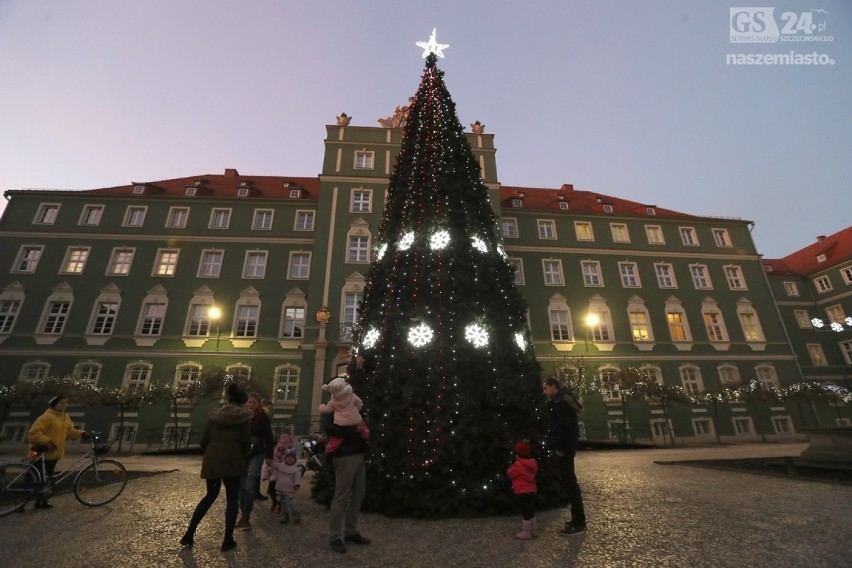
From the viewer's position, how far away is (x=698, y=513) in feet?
17.6

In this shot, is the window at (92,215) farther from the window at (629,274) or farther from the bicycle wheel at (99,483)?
the window at (629,274)

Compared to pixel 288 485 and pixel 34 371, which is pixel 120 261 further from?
pixel 288 485

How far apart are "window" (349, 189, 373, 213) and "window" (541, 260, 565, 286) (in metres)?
12.5

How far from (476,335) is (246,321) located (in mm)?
20893

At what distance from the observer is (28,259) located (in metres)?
24.7

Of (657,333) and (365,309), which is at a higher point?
(657,333)

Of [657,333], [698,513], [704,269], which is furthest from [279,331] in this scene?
[704,269]

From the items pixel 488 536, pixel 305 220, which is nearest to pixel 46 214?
pixel 305 220

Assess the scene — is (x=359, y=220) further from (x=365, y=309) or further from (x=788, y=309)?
(x=788, y=309)

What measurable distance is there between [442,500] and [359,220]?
20472mm

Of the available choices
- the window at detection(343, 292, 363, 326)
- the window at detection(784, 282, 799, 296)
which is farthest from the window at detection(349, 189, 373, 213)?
the window at detection(784, 282, 799, 296)

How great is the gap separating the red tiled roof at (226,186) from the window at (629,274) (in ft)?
73.5

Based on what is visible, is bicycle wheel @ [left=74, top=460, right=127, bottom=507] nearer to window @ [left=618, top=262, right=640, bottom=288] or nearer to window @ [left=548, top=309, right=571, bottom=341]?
window @ [left=548, top=309, right=571, bottom=341]

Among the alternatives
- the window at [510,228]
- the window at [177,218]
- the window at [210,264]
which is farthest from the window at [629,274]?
the window at [177,218]
